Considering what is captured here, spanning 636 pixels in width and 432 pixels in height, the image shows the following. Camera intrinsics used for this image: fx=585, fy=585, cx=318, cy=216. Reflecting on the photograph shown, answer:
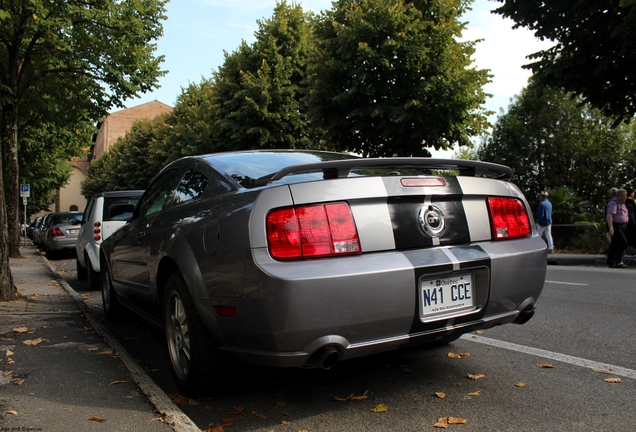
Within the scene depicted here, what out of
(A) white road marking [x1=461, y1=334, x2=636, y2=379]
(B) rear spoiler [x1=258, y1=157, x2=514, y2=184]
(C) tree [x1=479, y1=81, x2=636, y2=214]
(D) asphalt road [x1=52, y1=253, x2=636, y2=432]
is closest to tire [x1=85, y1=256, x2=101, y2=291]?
(D) asphalt road [x1=52, y1=253, x2=636, y2=432]

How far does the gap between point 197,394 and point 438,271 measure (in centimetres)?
165

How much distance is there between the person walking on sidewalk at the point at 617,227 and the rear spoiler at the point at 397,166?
10055 mm

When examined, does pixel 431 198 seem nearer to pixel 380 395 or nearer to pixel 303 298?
pixel 303 298

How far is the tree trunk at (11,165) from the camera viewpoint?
15719 mm

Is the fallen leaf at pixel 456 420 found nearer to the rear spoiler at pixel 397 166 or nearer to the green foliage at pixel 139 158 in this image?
the rear spoiler at pixel 397 166

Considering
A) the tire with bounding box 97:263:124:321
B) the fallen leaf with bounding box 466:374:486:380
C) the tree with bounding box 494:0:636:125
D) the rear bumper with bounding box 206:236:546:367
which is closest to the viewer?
the rear bumper with bounding box 206:236:546:367

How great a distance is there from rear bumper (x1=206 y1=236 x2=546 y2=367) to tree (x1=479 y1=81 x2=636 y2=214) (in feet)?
143

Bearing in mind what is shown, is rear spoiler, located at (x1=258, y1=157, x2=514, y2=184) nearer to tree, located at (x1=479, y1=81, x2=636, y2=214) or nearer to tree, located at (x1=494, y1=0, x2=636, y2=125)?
tree, located at (x1=494, y1=0, x2=636, y2=125)

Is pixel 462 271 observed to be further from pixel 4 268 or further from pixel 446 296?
pixel 4 268

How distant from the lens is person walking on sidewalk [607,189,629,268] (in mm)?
12680

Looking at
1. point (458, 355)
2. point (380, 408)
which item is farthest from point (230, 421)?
point (458, 355)

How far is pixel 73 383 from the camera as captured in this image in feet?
12.6

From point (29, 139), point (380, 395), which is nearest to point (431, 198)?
point (380, 395)

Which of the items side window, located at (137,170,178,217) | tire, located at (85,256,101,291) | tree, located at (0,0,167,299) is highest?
tree, located at (0,0,167,299)
